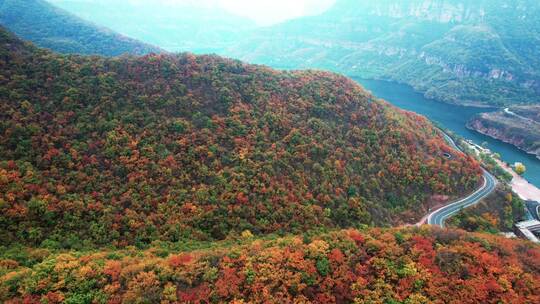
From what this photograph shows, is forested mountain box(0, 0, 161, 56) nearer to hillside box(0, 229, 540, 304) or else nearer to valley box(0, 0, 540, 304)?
valley box(0, 0, 540, 304)

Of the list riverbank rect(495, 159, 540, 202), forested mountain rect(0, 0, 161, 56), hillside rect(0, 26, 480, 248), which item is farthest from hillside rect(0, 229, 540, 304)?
forested mountain rect(0, 0, 161, 56)

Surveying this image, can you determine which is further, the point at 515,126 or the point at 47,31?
the point at 47,31

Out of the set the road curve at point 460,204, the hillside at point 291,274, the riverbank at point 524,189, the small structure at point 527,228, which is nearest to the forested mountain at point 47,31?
the hillside at point 291,274

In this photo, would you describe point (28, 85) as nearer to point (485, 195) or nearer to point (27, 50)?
point (27, 50)

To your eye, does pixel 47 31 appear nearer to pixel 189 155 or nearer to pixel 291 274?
pixel 189 155

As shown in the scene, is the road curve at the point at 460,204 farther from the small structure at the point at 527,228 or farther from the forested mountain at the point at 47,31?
the forested mountain at the point at 47,31

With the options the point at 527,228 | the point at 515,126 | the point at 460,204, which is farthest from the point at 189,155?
the point at 515,126

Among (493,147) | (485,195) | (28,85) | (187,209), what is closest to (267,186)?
(187,209)
